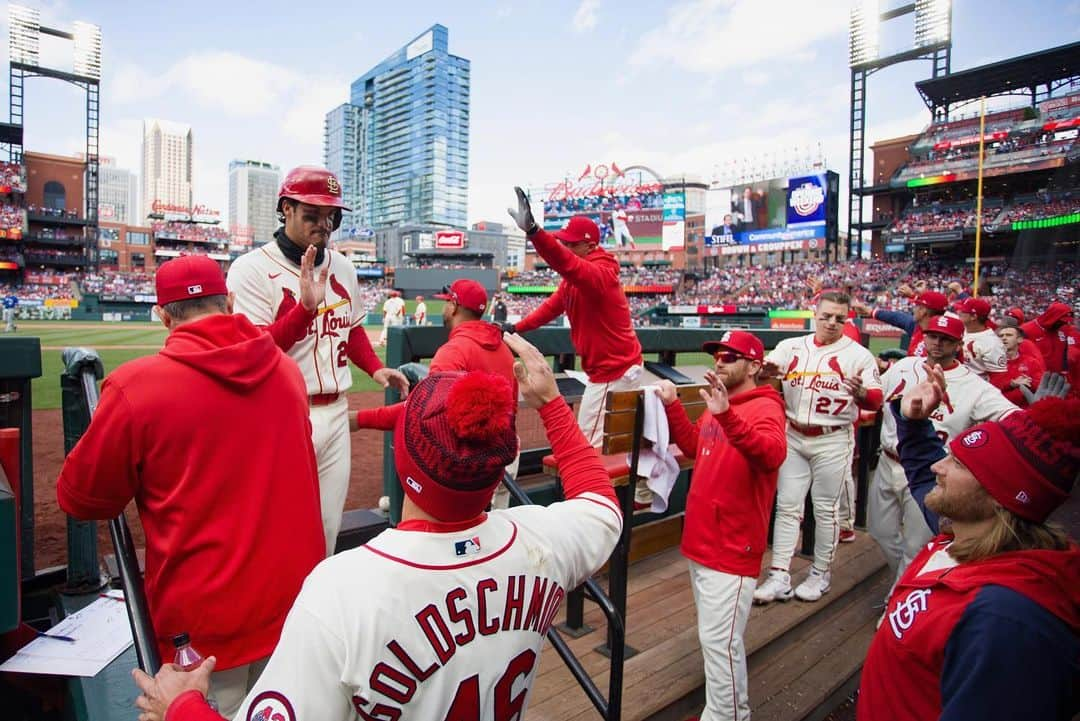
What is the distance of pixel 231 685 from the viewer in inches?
73.6

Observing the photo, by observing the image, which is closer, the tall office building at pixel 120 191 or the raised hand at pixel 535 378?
the raised hand at pixel 535 378

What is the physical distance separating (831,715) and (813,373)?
2.19 metres

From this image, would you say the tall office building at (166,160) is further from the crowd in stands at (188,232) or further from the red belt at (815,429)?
the red belt at (815,429)

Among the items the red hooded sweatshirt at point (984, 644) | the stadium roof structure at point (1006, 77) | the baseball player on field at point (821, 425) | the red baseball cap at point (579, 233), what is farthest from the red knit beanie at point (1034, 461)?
the stadium roof structure at point (1006, 77)

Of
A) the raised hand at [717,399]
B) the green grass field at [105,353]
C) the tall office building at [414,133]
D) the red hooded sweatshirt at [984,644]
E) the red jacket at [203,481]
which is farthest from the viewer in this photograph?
the tall office building at [414,133]

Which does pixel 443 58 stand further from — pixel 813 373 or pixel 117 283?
pixel 813 373

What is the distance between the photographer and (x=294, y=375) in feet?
6.72

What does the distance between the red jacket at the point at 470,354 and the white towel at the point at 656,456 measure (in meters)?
0.71

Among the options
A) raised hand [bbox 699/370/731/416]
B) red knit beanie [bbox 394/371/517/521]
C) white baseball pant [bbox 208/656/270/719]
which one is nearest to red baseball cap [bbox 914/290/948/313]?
raised hand [bbox 699/370/731/416]

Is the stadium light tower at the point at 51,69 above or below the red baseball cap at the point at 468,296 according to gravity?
above

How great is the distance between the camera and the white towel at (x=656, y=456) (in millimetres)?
3355

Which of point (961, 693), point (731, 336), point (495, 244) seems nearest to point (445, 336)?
point (731, 336)

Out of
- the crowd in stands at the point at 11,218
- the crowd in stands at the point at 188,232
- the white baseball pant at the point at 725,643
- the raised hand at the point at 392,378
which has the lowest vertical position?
the white baseball pant at the point at 725,643

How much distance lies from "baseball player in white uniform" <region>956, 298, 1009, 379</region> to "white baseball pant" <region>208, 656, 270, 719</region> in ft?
20.7
